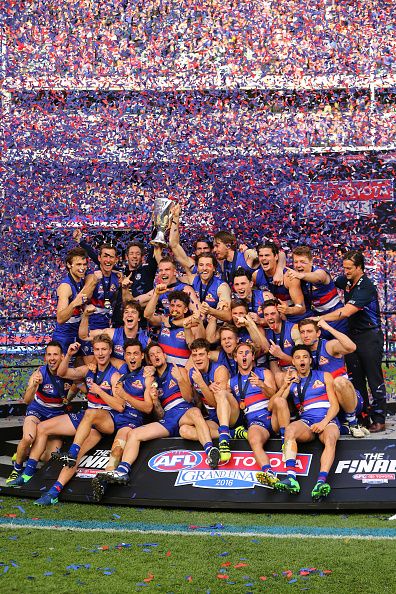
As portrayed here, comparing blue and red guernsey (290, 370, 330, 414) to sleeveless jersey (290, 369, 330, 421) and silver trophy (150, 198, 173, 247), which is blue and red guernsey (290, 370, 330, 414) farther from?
silver trophy (150, 198, 173, 247)

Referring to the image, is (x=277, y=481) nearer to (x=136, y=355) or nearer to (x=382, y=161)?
(x=136, y=355)

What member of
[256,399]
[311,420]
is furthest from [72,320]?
[311,420]

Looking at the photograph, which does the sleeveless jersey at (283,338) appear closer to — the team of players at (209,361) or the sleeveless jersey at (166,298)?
the team of players at (209,361)

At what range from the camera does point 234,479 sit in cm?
599

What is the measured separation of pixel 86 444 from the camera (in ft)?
21.7

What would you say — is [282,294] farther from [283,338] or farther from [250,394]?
[250,394]

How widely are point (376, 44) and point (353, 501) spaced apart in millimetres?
4496

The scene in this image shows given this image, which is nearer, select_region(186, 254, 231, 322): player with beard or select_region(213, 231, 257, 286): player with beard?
select_region(186, 254, 231, 322): player with beard

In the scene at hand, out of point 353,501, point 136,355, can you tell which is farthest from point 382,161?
point 353,501

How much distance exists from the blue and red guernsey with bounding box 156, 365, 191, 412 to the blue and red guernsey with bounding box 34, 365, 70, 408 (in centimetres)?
Answer: 82

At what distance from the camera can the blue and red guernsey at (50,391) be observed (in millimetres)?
6969

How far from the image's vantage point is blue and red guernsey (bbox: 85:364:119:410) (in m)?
6.71

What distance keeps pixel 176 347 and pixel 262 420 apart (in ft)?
3.24

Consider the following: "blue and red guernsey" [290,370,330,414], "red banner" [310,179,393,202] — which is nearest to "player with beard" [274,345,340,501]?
"blue and red guernsey" [290,370,330,414]
